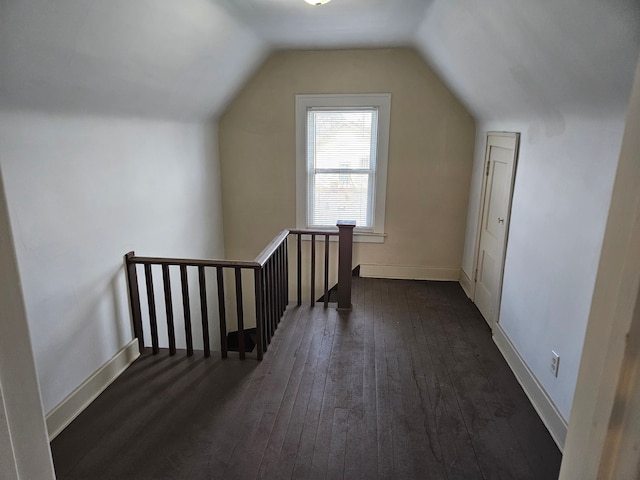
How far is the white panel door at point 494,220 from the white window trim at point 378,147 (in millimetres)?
1085

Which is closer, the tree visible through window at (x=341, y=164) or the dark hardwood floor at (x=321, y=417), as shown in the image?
the dark hardwood floor at (x=321, y=417)

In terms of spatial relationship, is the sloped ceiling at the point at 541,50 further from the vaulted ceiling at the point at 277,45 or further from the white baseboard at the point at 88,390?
the white baseboard at the point at 88,390

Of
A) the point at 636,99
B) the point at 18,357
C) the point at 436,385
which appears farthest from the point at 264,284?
the point at 636,99

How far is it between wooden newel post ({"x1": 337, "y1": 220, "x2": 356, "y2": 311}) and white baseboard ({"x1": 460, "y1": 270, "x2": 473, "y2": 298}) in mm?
1334

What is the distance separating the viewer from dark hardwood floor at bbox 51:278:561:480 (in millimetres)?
2059

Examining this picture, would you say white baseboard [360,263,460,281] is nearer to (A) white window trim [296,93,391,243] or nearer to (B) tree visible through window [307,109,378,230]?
(A) white window trim [296,93,391,243]

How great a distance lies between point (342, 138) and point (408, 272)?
172 centimetres

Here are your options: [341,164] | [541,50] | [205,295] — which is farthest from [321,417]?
[341,164]

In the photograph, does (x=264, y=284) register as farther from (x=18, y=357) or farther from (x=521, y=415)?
(x=18, y=357)

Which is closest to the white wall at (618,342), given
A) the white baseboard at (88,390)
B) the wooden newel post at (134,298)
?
the white baseboard at (88,390)

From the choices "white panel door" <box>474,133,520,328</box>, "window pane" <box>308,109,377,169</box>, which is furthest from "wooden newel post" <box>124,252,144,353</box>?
"white panel door" <box>474,133,520,328</box>

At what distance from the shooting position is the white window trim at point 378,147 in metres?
4.36

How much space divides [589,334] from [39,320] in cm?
242

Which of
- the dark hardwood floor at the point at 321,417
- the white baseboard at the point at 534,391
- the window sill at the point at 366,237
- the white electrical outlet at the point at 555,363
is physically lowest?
the dark hardwood floor at the point at 321,417
